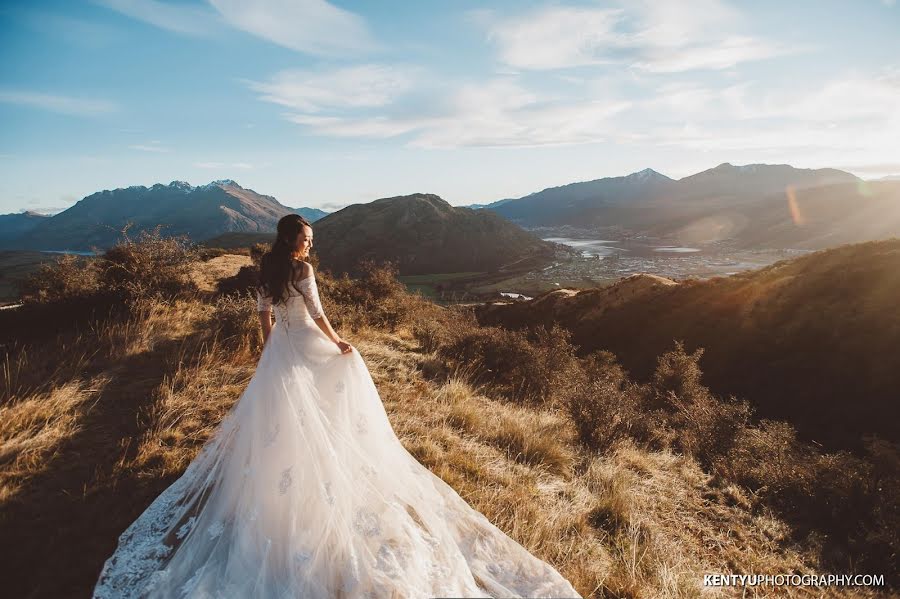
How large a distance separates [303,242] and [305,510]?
2.34m

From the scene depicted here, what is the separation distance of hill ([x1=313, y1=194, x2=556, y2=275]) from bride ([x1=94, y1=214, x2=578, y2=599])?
129 m

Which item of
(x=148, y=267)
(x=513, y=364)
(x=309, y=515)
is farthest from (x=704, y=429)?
(x=148, y=267)

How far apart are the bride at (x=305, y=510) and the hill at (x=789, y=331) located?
56.9 feet

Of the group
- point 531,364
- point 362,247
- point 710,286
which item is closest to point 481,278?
point 362,247

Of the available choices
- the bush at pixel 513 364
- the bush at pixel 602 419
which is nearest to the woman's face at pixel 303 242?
the bush at pixel 602 419

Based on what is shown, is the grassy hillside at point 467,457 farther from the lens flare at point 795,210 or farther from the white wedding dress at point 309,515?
the lens flare at point 795,210

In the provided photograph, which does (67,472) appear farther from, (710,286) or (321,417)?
(710,286)

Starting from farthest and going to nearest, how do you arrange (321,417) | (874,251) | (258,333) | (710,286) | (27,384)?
(710,286), (874,251), (258,333), (27,384), (321,417)

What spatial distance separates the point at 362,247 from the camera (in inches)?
5896

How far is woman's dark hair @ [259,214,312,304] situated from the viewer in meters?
3.65

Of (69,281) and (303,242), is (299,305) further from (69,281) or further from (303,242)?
(69,281)

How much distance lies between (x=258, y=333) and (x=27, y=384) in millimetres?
2890

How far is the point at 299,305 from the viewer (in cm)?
374

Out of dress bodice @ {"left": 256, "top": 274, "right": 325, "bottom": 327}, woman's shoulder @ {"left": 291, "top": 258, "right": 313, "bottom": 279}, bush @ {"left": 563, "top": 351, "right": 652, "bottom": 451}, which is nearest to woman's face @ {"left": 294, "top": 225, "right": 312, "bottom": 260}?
woman's shoulder @ {"left": 291, "top": 258, "right": 313, "bottom": 279}
